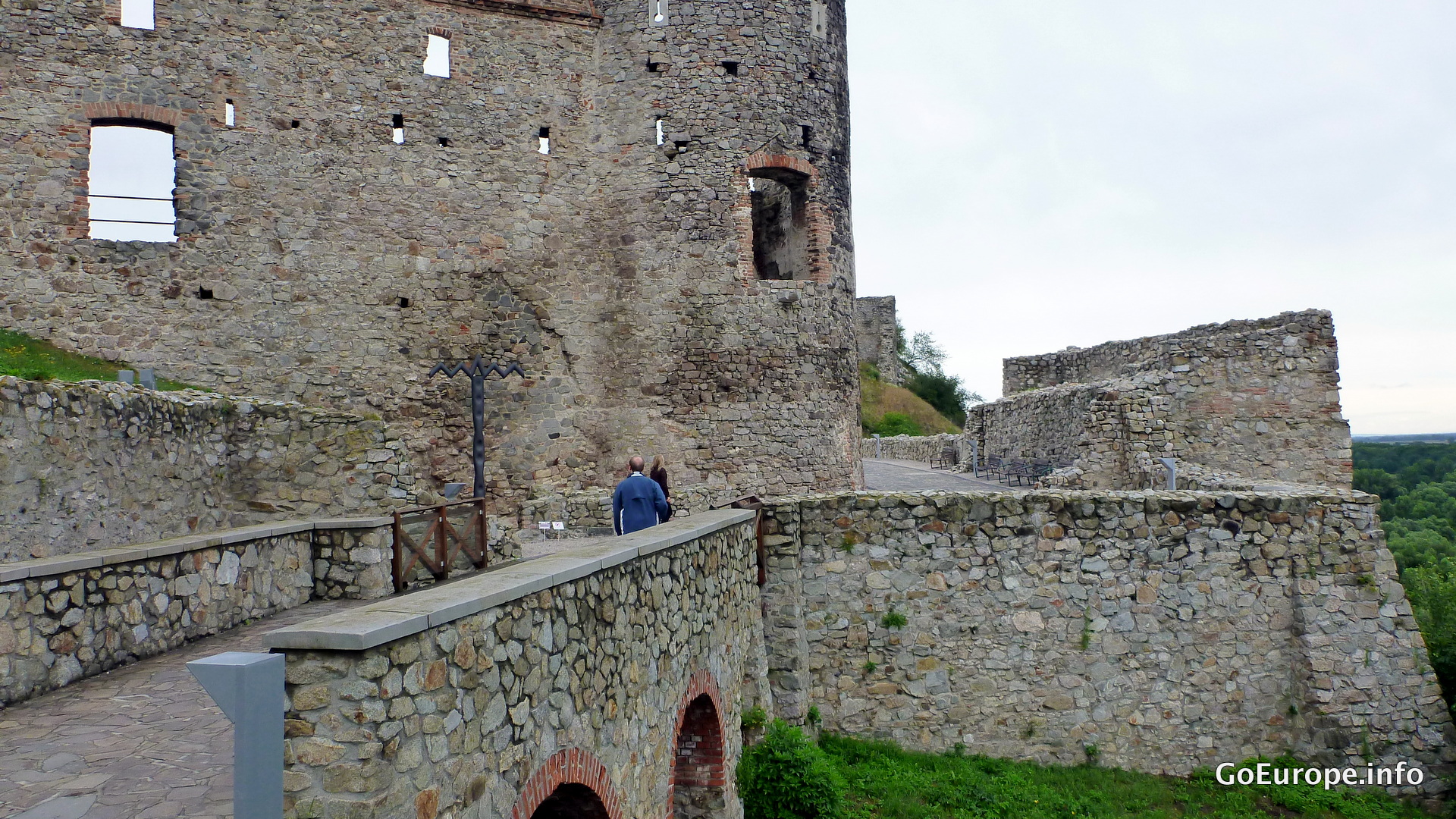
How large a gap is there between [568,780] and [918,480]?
46.5ft

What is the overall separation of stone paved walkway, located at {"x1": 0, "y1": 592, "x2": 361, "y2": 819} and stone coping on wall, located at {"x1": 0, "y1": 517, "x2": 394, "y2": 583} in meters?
0.63

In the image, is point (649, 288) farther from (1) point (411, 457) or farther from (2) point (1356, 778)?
(2) point (1356, 778)

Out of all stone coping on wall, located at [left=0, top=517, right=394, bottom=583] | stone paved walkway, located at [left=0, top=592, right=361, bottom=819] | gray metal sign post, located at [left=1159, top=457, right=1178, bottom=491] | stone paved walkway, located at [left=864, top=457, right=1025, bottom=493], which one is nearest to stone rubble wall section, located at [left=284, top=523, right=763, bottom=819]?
stone paved walkway, located at [left=0, top=592, right=361, bottom=819]

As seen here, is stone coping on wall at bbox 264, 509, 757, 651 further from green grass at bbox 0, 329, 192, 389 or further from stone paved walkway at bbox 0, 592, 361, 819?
green grass at bbox 0, 329, 192, 389

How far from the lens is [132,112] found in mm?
12312

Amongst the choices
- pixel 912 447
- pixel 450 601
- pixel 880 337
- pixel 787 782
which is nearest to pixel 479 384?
pixel 787 782

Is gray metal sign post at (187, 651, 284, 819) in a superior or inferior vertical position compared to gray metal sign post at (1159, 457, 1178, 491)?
inferior

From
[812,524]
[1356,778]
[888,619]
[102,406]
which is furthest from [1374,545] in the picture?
[102,406]

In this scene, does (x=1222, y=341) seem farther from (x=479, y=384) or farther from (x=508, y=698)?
(x=508, y=698)

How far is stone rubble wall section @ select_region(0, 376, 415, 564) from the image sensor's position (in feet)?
21.6

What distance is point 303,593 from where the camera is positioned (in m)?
7.01

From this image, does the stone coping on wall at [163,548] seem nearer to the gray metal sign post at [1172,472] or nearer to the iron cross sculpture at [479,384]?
the iron cross sculpture at [479,384]

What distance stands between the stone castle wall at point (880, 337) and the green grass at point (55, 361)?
Answer: 26839mm

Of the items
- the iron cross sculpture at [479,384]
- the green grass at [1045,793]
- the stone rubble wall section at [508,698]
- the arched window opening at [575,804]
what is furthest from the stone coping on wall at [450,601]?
the iron cross sculpture at [479,384]
